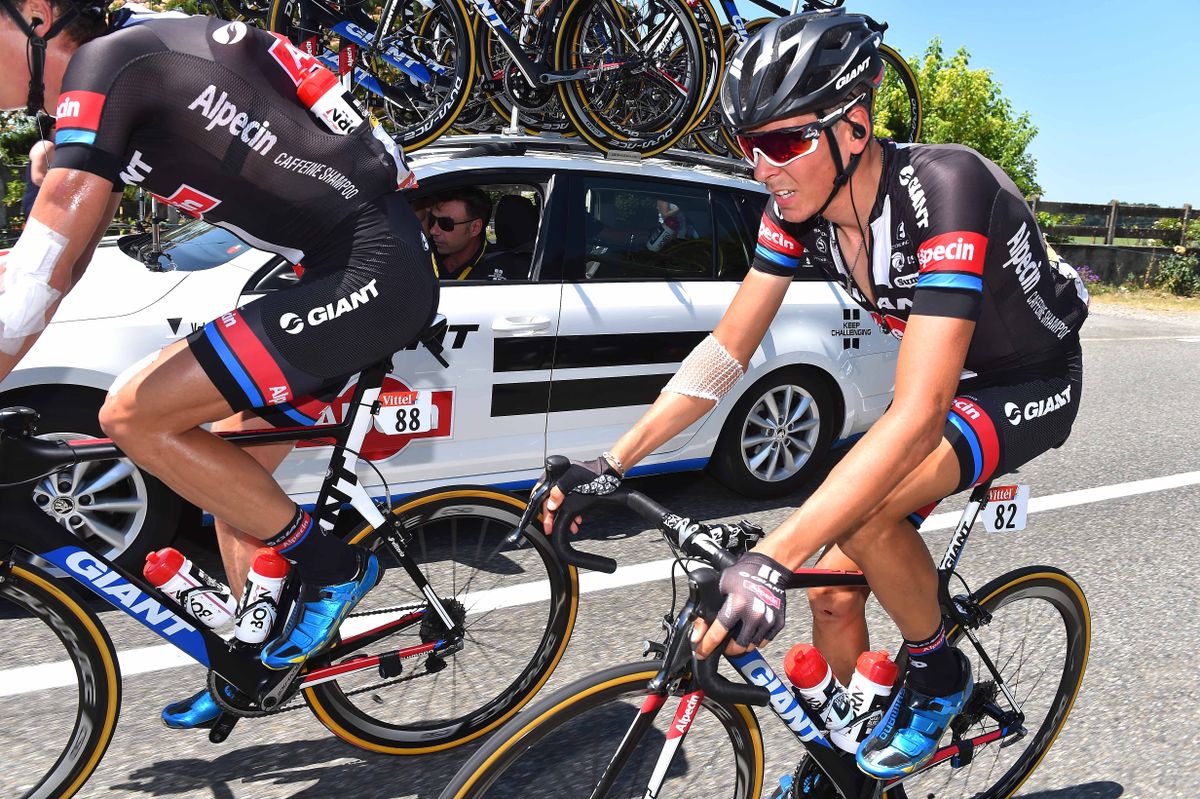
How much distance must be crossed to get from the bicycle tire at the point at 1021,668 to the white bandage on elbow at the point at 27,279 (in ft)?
7.64

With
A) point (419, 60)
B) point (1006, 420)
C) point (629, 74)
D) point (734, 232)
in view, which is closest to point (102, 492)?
point (419, 60)

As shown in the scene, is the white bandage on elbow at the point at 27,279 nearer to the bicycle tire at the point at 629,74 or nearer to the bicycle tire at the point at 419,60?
the bicycle tire at the point at 419,60

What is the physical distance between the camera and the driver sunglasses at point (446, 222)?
15.6 ft

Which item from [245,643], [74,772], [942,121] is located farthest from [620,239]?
[942,121]

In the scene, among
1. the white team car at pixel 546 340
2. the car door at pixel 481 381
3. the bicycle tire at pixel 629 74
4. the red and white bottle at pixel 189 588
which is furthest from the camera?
A: the bicycle tire at pixel 629 74

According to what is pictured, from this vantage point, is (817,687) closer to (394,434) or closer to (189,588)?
(189,588)

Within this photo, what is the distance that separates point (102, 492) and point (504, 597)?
172cm

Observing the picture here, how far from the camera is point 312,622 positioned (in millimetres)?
2740

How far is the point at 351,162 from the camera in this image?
259cm

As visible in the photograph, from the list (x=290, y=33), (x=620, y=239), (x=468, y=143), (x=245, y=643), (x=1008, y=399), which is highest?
(x=290, y=33)

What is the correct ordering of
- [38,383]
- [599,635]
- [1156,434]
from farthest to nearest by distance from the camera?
[1156,434], [599,635], [38,383]

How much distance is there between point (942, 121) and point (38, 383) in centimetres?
2636

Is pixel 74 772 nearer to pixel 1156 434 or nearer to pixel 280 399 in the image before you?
pixel 280 399

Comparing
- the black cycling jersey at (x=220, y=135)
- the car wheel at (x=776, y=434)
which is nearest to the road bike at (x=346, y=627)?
the black cycling jersey at (x=220, y=135)
